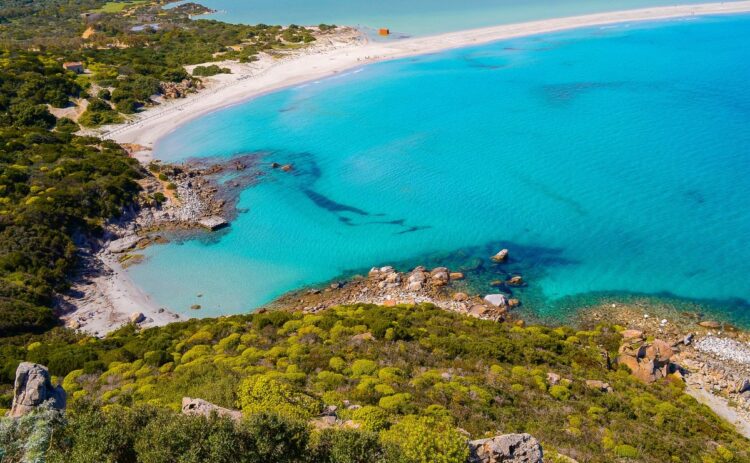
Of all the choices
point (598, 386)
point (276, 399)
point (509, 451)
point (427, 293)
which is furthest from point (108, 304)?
point (598, 386)

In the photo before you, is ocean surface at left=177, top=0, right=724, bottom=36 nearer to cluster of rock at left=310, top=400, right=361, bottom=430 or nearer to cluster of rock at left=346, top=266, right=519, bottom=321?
cluster of rock at left=346, top=266, right=519, bottom=321

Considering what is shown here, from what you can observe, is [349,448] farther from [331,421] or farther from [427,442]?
[331,421]

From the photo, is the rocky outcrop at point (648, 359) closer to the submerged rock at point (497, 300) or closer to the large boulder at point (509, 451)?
the submerged rock at point (497, 300)

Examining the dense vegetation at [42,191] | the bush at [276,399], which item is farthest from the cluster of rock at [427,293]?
the dense vegetation at [42,191]

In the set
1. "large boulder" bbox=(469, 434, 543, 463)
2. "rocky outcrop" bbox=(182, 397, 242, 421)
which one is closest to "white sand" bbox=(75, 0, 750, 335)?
"rocky outcrop" bbox=(182, 397, 242, 421)

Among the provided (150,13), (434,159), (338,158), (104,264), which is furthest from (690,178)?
(150,13)

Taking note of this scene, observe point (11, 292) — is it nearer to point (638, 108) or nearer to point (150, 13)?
point (638, 108)
